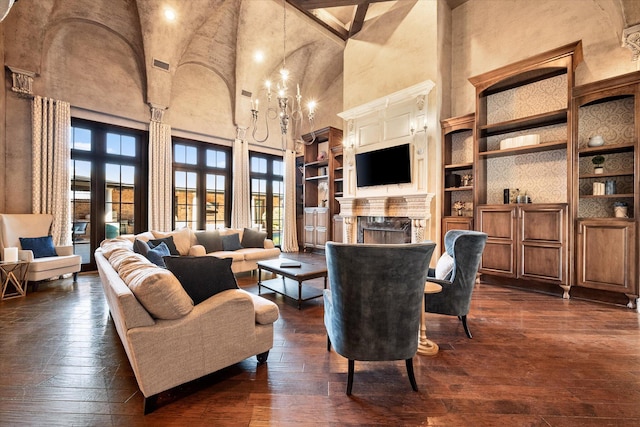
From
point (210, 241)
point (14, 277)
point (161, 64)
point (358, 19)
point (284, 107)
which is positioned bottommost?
point (14, 277)

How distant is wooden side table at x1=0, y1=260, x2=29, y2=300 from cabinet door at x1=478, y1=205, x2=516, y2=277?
6.73 metres

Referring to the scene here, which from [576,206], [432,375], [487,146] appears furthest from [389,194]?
[432,375]

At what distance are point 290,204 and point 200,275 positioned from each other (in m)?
6.22

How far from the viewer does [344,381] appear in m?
1.86

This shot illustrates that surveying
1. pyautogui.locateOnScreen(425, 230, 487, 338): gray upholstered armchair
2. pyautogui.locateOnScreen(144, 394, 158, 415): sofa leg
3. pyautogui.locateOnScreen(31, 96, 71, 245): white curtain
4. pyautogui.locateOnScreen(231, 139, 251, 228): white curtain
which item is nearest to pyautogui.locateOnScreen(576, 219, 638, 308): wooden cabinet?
pyautogui.locateOnScreen(425, 230, 487, 338): gray upholstered armchair

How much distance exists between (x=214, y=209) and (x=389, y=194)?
435 cm

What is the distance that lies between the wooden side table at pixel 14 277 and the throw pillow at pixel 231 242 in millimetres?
2606

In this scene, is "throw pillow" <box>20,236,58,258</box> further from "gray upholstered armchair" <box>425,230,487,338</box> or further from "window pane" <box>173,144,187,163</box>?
"gray upholstered armchair" <box>425,230,487,338</box>

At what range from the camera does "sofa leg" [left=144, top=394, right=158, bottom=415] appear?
1.54 m

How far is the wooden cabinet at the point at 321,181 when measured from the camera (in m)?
7.18

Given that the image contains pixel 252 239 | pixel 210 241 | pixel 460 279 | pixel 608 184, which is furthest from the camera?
pixel 252 239

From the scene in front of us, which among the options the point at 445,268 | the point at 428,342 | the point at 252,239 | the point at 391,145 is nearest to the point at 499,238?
the point at 445,268

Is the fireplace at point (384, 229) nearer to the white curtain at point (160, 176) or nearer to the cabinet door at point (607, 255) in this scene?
the cabinet door at point (607, 255)

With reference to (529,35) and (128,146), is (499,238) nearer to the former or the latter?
(529,35)
